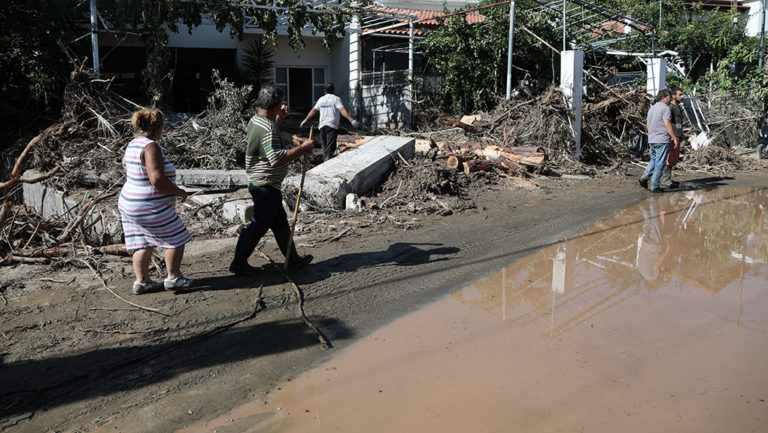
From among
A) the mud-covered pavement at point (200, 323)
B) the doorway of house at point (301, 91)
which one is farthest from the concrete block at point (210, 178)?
the doorway of house at point (301, 91)

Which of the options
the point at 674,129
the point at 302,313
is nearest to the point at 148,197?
the point at 302,313

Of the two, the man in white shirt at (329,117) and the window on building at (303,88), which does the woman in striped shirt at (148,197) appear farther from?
the window on building at (303,88)

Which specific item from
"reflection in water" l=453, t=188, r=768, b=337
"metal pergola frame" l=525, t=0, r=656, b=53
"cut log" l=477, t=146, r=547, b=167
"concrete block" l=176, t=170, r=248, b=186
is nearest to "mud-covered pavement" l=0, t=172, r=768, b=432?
"reflection in water" l=453, t=188, r=768, b=337

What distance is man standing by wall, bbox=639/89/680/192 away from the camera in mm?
9695

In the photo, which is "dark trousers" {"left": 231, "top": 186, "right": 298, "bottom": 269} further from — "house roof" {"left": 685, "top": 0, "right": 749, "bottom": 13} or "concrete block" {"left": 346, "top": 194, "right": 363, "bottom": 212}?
"house roof" {"left": 685, "top": 0, "right": 749, "bottom": 13}

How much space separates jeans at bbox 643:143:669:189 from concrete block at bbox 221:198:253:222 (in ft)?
22.2

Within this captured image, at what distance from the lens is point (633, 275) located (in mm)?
5863

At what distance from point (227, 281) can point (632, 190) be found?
788 cm

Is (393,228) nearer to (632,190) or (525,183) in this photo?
(525,183)

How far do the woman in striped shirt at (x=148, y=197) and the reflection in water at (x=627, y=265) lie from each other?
8.21 feet

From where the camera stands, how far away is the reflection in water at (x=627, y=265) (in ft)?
16.7

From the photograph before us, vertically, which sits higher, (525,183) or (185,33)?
(185,33)

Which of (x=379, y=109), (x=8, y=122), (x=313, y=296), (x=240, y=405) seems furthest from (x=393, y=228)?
(x=379, y=109)

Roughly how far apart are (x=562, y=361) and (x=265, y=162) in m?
2.99
